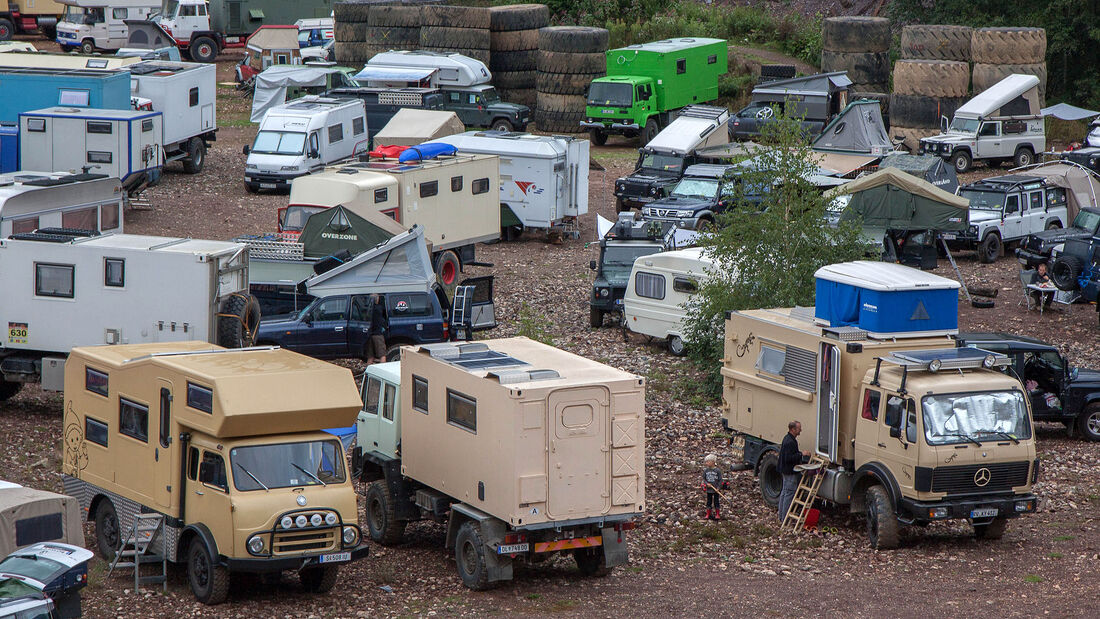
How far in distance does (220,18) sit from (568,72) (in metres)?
22.2

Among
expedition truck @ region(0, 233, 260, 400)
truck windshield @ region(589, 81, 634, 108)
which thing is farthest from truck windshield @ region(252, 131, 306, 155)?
expedition truck @ region(0, 233, 260, 400)

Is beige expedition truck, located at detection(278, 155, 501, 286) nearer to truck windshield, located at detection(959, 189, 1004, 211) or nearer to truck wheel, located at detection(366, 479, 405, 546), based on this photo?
truck wheel, located at detection(366, 479, 405, 546)

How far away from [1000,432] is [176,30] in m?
49.1

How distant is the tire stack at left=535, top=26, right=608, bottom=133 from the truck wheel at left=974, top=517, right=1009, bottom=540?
31.6 meters

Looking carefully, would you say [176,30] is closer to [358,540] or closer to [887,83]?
[887,83]

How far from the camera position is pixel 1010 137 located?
4009 cm

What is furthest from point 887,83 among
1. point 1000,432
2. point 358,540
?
point 358,540

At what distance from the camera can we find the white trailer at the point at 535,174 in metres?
32.0

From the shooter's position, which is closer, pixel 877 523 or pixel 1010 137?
pixel 877 523

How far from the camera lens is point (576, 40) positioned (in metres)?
45.6

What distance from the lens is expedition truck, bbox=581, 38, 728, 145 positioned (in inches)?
1687

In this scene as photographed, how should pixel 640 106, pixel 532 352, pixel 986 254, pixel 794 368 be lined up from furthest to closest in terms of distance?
pixel 640 106 → pixel 986 254 → pixel 794 368 → pixel 532 352

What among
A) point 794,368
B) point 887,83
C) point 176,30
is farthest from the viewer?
point 176,30

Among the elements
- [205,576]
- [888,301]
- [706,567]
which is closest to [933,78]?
[888,301]
